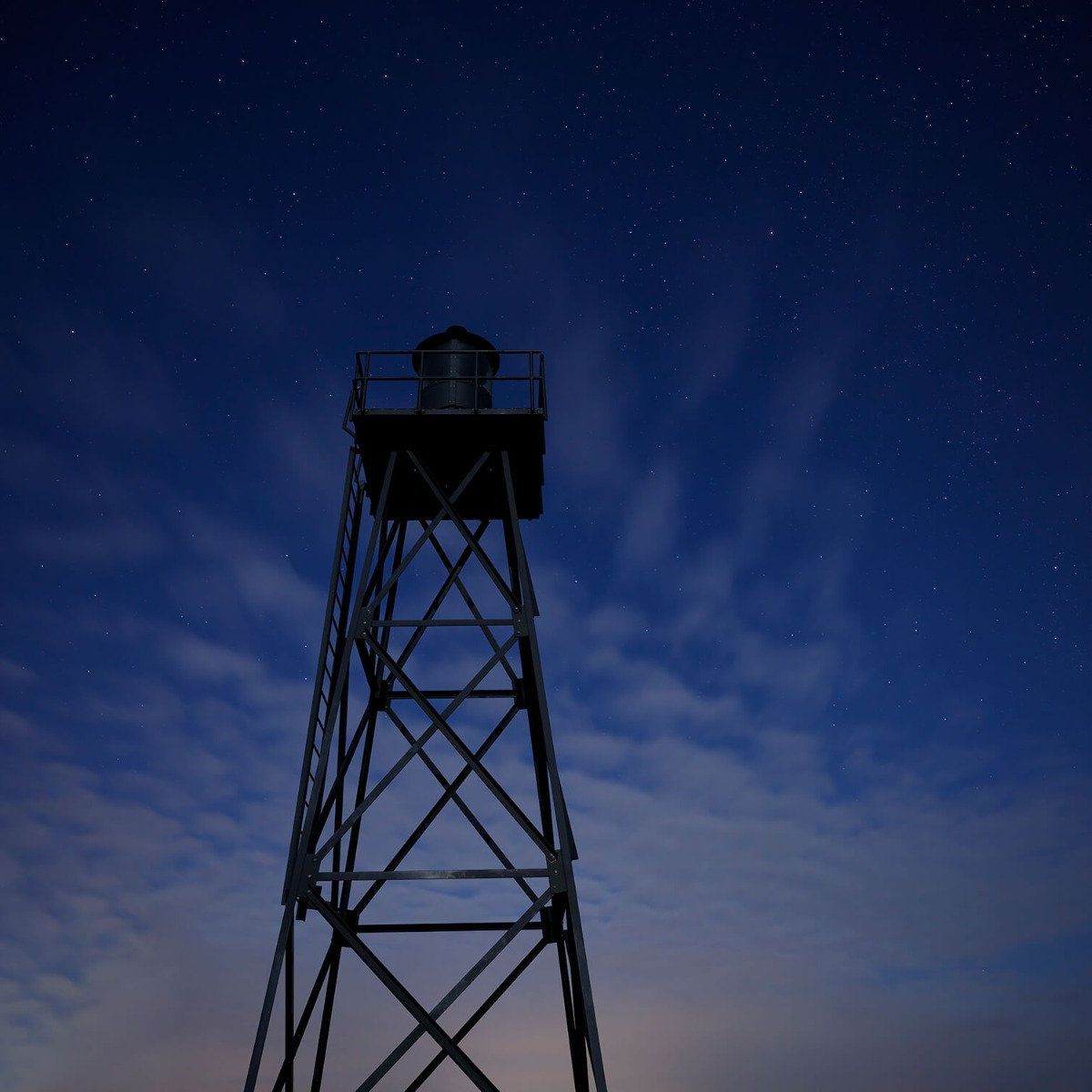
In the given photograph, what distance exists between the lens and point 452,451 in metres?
13.4

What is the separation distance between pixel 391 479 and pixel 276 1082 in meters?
7.97

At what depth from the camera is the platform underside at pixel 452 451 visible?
42.5ft

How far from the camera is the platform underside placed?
12961 millimetres

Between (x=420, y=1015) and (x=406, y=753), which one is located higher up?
(x=406, y=753)

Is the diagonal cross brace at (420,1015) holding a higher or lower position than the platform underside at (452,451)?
lower

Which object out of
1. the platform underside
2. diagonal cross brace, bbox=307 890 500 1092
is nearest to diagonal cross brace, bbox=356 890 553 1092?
diagonal cross brace, bbox=307 890 500 1092

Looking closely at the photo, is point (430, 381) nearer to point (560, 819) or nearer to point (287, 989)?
point (560, 819)

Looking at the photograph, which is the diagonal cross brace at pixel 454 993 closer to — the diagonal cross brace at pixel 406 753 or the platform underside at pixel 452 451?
the diagonal cross brace at pixel 406 753

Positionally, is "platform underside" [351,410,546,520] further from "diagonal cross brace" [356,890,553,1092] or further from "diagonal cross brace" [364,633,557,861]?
"diagonal cross brace" [356,890,553,1092]

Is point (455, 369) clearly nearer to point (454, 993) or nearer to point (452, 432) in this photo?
point (452, 432)

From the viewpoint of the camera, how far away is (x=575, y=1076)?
459 inches

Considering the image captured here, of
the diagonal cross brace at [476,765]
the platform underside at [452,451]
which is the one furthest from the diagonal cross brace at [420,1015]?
the platform underside at [452,451]

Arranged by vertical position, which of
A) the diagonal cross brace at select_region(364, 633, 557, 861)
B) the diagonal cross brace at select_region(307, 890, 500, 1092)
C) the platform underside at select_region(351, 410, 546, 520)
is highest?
the platform underside at select_region(351, 410, 546, 520)

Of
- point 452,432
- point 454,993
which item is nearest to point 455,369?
point 452,432
